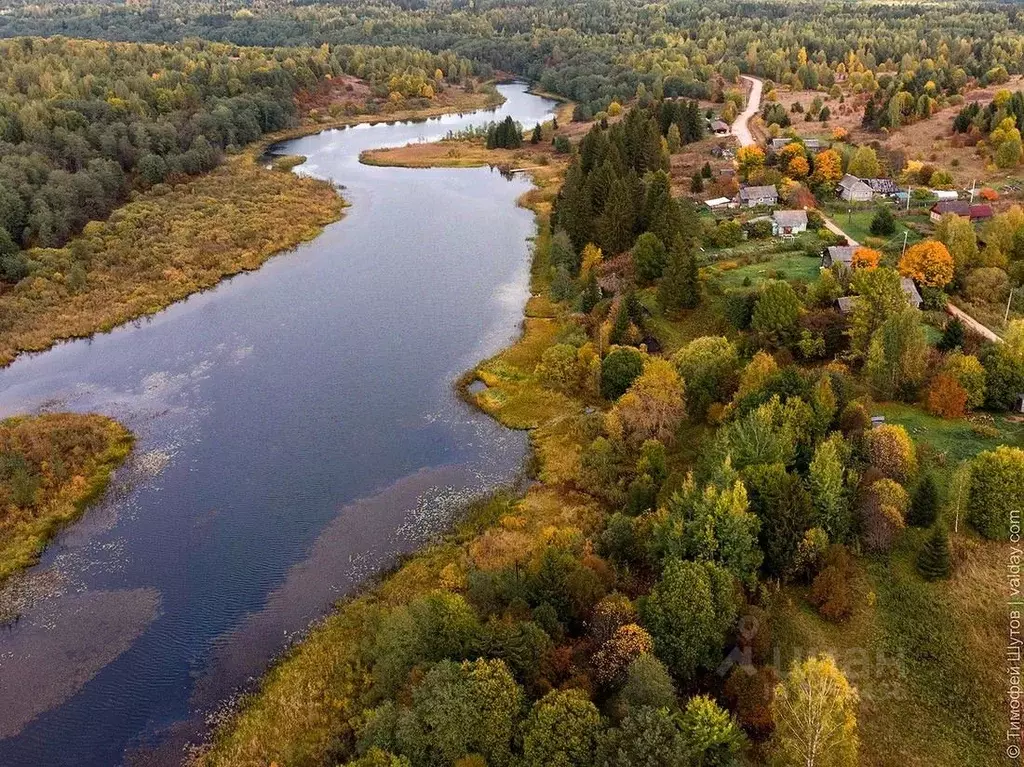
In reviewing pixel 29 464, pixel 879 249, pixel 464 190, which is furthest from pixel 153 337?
pixel 879 249

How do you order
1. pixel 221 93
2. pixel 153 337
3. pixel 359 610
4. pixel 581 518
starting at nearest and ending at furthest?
1. pixel 359 610
2. pixel 581 518
3. pixel 153 337
4. pixel 221 93

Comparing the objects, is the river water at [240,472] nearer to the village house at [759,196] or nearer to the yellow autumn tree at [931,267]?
the village house at [759,196]

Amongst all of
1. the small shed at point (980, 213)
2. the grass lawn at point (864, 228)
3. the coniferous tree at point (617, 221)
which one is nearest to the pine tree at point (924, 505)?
the grass lawn at point (864, 228)

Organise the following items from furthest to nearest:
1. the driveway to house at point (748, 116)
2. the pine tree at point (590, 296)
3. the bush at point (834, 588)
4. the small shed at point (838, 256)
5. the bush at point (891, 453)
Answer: the driveway to house at point (748, 116) → the pine tree at point (590, 296) → the small shed at point (838, 256) → the bush at point (891, 453) → the bush at point (834, 588)

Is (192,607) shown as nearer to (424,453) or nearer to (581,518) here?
(424,453)

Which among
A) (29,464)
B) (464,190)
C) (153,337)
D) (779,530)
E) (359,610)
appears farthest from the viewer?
(464,190)

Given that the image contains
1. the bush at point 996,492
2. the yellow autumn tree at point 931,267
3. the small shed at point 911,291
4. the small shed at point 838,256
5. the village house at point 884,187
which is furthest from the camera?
the village house at point 884,187

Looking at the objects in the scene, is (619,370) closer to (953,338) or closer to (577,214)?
(953,338)
